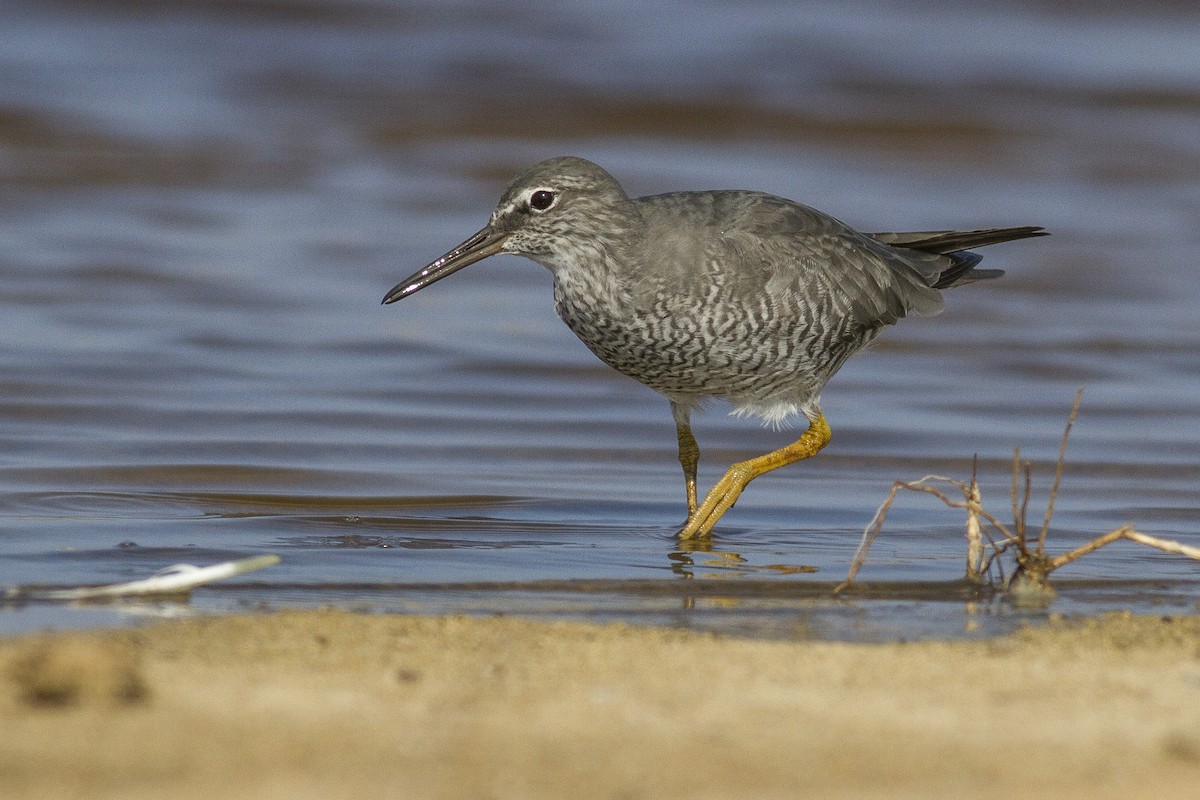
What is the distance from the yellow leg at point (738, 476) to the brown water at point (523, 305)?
0.45ft

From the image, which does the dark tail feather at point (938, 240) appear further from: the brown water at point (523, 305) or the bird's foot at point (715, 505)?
the bird's foot at point (715, 505)

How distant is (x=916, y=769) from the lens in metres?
3.66

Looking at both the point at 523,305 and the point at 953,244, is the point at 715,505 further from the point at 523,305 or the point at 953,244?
the point at 523,305

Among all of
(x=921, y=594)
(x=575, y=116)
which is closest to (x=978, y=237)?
(x=921, y=594)

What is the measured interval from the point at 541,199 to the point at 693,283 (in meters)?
0.76

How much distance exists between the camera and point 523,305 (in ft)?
40.6

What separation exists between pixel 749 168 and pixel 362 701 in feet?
43.6

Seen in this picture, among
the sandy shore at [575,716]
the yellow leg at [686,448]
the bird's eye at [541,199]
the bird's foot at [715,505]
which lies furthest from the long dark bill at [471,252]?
the sandy shore at [575,716]

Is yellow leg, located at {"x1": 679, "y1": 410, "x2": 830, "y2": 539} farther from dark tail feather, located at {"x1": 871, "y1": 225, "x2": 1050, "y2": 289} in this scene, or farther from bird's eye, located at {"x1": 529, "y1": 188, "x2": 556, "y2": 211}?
bird's eye, located at {"x1": 529, "y1": 188, "x2": 556, "y2": 211}

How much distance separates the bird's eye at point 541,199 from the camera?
713 cm

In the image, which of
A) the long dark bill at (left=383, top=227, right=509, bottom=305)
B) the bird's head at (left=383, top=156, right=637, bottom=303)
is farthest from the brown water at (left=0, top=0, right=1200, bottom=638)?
the bird's head at (left=383, top=156, right=637, bottom=303)

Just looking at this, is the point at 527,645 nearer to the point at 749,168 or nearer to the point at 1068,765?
the point at 1068,765

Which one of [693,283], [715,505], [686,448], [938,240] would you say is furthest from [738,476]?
[938,240]

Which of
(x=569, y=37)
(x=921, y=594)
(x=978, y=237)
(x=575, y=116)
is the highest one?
(x=569, y=37)
